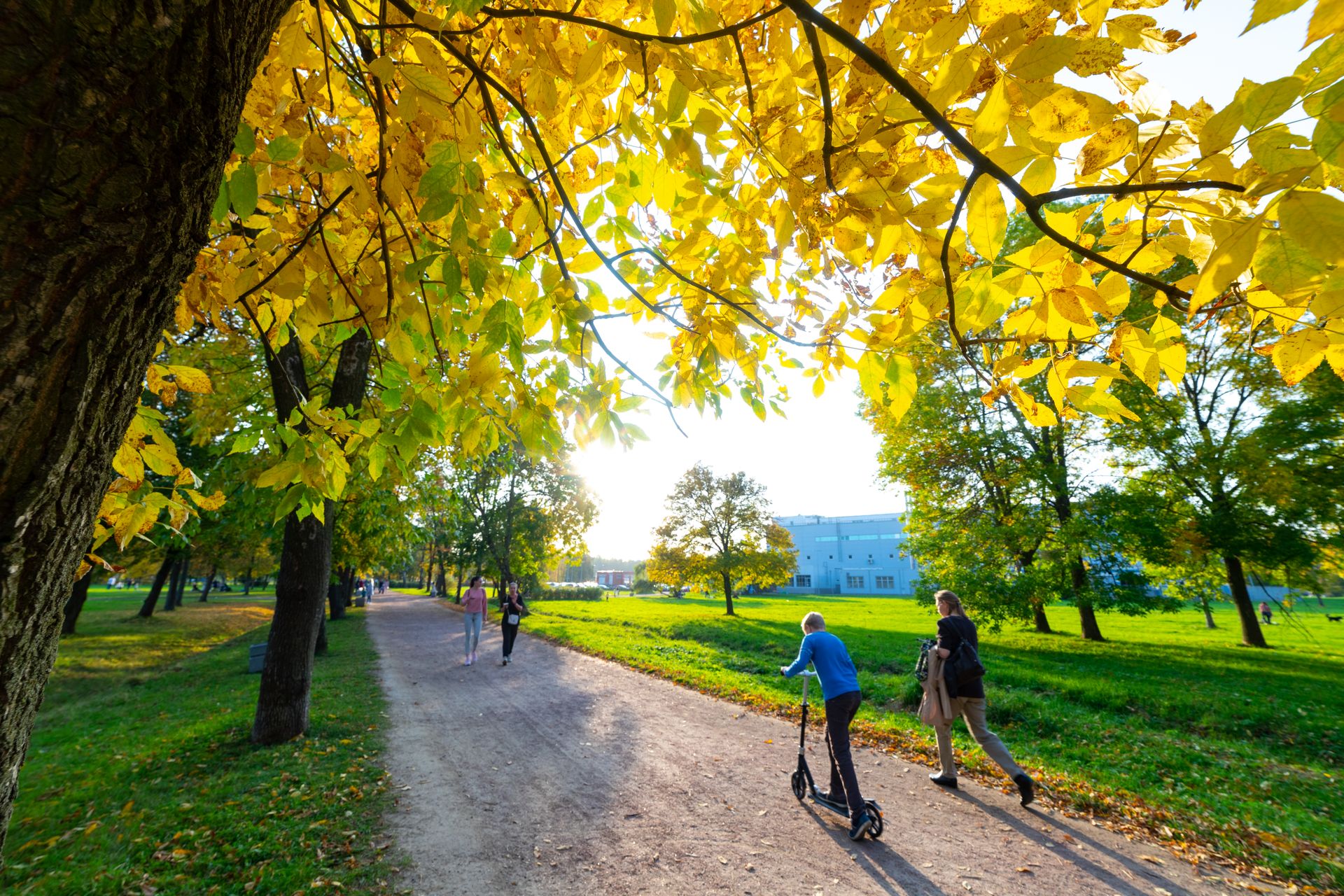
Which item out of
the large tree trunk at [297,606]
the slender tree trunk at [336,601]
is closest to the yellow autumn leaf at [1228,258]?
the large tree trunk at [297,606]

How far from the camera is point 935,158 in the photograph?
61.4 inches

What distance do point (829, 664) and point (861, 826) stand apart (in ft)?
4.14

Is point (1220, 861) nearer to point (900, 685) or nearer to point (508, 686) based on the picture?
point (900, 685)

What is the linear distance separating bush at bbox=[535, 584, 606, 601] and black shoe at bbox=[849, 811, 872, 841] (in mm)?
44807

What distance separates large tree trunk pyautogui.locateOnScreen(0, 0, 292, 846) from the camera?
32.9 inches

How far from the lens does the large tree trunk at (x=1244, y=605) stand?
1485 centimetres

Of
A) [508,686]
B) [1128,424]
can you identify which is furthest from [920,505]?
[508,686]

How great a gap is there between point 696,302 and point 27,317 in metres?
2.10

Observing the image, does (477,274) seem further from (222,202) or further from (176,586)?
(176,586)

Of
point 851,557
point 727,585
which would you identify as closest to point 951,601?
point 727,585

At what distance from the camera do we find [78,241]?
884 mm

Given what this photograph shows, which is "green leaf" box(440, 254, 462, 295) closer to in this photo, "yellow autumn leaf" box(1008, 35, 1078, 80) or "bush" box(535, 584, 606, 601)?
"yellow autumn leaf" box(1008, 35, 1078, 80)

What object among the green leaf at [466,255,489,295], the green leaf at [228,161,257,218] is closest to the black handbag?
the green leaf at [466,255,489,295]

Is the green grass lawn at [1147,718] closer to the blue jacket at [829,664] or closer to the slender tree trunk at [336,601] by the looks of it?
the blue jacket at [829,664]
